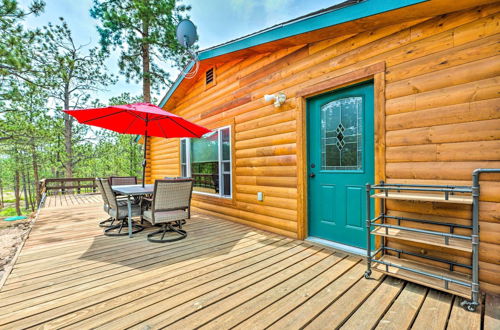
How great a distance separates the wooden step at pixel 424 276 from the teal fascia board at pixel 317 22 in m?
2.23

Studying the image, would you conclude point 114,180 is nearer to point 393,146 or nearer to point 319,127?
point 319,127

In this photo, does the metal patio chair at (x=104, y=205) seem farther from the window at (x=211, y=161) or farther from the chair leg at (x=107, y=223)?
the window at (x=211, y=161)

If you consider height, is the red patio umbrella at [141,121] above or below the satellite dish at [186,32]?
below

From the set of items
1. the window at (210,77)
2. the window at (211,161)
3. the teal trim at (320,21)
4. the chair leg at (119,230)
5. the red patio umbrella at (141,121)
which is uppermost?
the window at (210,77)

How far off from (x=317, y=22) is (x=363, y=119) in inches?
47.2

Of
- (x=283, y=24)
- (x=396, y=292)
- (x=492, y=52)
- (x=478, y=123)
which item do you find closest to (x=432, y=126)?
(x=478, y=123)

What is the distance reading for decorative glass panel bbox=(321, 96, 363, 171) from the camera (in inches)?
101

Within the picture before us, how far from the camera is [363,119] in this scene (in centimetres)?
251

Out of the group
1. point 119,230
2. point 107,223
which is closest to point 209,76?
→ point 119,230

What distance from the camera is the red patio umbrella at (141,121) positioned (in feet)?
10.0

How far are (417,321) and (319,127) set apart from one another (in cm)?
213

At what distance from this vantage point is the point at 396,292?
1780mm

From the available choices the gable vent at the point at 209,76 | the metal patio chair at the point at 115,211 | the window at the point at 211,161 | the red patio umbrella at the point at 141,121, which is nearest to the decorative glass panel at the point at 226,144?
the window at the point at 211,161

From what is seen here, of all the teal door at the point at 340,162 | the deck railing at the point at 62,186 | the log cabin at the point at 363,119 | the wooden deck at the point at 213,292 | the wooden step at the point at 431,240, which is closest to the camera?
the wooden deck at the point at 213,292
